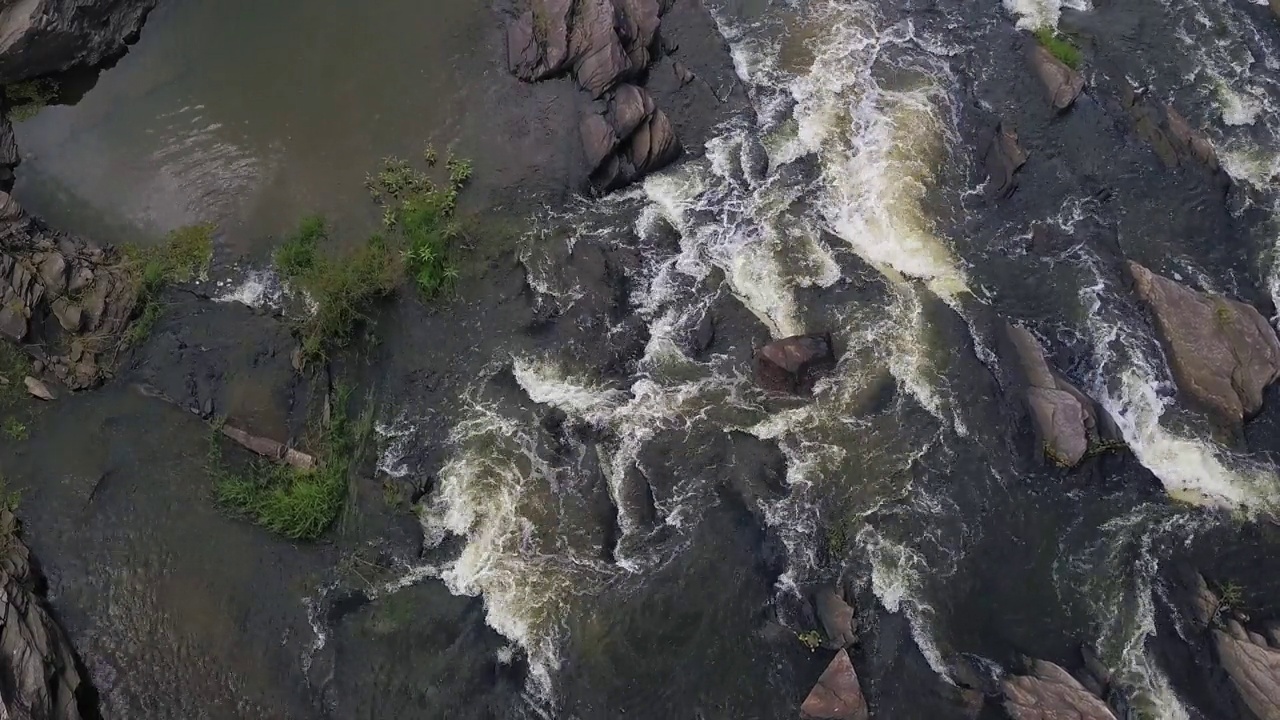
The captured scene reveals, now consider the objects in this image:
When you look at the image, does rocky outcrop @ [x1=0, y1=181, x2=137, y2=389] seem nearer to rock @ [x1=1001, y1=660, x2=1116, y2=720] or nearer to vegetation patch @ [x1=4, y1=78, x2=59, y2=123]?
vegetation patch @ [x1=4, y1=78, x2=59, y2=123]

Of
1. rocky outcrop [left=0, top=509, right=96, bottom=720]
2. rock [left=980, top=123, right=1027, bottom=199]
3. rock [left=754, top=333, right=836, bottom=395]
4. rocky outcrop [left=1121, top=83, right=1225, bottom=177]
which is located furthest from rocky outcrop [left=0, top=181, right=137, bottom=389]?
rocky outcrop [left=1121, top=83, right=1225, bottom=177]

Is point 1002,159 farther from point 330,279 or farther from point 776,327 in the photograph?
point 330,279

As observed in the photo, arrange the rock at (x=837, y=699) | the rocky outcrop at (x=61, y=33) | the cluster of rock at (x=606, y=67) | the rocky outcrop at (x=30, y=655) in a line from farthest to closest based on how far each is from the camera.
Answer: the cluster of rock at (x=606, y=67)
the rocky outcrop at (x=61, y=33)
the rock at (x=837, y=699)
the rocky outcrop at (x=30, y=655)

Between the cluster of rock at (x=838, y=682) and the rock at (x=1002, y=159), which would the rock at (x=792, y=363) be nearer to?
the cluster of rock at (x=838, y=682)

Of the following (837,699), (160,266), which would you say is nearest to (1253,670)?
(837,699)

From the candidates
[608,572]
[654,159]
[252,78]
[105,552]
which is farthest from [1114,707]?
[252,78]

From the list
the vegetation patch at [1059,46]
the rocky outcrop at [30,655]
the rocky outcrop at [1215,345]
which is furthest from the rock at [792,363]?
the rocky outcrop at [30,655]
